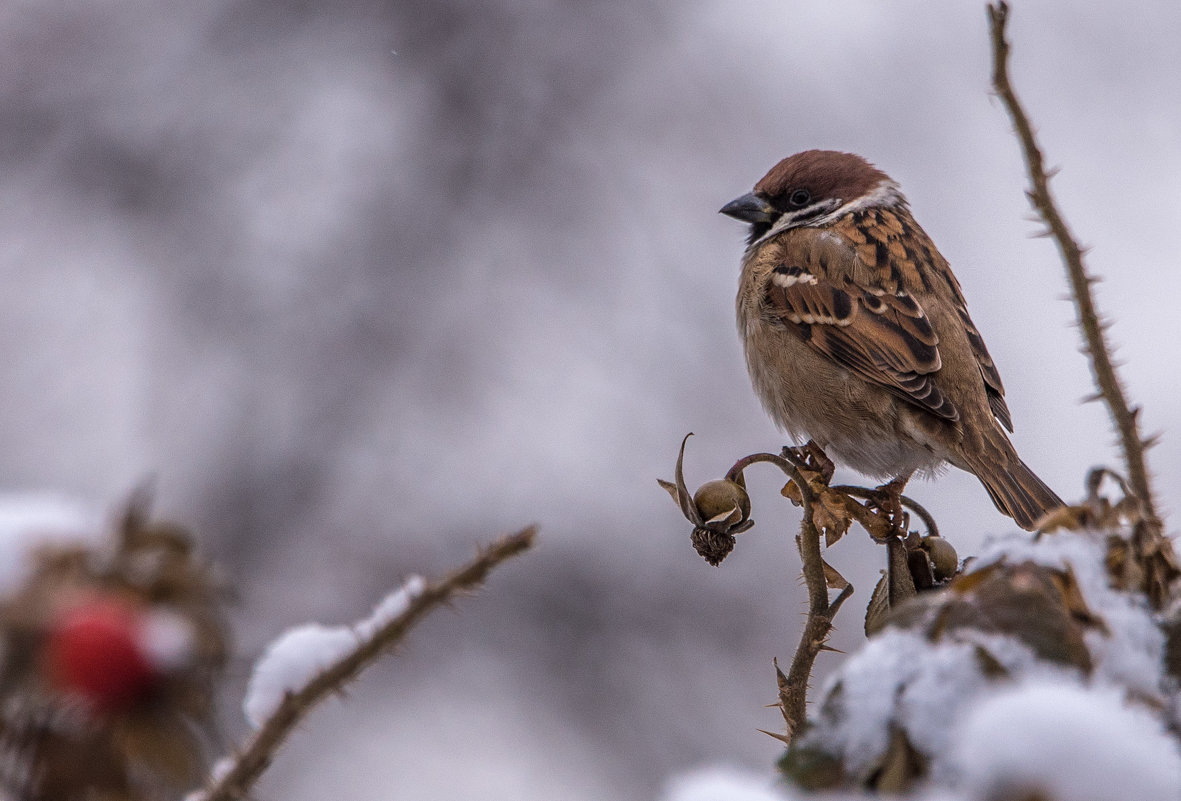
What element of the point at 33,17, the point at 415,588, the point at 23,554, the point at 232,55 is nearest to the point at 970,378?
the point at 415,588

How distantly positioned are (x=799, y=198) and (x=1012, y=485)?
5.03 ft

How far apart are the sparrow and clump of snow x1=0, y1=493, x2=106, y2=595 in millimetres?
3264

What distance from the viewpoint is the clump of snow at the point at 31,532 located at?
65 cm

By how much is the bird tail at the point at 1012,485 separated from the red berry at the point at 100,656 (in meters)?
3.35

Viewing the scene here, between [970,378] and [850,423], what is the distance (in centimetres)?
43

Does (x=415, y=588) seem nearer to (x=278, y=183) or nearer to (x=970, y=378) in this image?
(x=970, y=378)

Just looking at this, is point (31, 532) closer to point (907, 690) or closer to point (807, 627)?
point (907, 690)

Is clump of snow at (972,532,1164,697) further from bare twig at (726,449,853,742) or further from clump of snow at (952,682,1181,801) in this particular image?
bare twig at (726,449,853,742)

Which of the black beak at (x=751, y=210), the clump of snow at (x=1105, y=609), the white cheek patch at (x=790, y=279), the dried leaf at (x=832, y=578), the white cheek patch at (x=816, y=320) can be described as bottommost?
the clump of snow at (x=1105, y=609)

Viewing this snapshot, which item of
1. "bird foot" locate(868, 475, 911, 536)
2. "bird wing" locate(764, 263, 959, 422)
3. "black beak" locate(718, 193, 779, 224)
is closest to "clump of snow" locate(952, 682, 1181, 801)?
"bird foot" locate(868, 475, 911, 536)

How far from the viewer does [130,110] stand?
6.82 metres

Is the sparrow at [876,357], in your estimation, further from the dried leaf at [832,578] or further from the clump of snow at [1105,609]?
the clump of snow at [1105,609]

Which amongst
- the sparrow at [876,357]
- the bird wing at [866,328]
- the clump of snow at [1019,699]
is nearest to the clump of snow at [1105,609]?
the clump of snow at [1019,699]

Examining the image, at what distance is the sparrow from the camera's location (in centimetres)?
384
